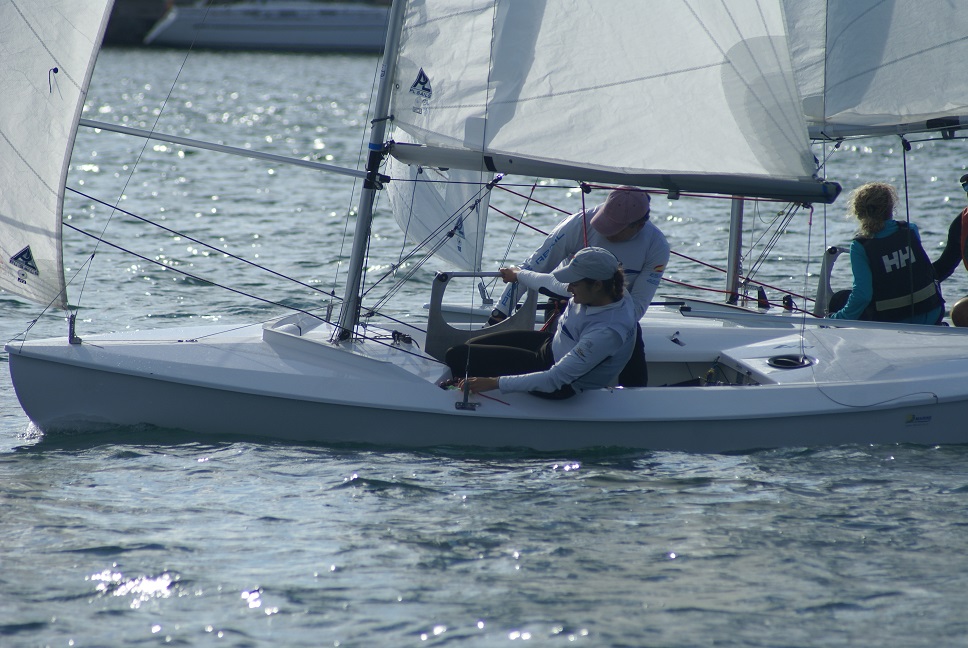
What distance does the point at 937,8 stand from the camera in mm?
7094

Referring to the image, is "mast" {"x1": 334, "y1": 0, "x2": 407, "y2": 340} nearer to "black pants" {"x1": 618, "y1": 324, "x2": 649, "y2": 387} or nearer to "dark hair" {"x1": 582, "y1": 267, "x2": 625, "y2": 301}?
"dark hair" {"x1": 582, "y1": 267, "x2": 625, "y2": 301}

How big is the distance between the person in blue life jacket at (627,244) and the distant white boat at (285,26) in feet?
155

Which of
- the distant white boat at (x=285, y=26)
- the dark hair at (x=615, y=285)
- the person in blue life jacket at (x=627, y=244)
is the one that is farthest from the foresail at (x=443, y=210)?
the distant white boat at (x=285, y=26)

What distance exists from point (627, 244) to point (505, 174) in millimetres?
721

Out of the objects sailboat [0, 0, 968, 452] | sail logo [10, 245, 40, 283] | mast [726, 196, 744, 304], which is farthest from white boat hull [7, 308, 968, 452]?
mast [726, 196, 744, 304]

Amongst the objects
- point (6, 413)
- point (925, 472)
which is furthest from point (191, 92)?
point (925, 472)

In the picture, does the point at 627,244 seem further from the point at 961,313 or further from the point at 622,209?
the point at 961,313

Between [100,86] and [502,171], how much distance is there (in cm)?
3406

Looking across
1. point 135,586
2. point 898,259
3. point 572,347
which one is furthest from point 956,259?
point 135,586

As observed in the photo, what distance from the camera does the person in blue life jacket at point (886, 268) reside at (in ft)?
20.2

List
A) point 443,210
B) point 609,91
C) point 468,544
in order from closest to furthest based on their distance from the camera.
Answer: point 468,544, point 609,91, point 443,210

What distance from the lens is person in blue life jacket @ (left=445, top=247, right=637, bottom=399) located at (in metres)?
5.23

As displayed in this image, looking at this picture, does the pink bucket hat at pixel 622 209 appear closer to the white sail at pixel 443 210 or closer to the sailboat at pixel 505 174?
the sailboat at pixel 505 174

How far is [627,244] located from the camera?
595 cm
